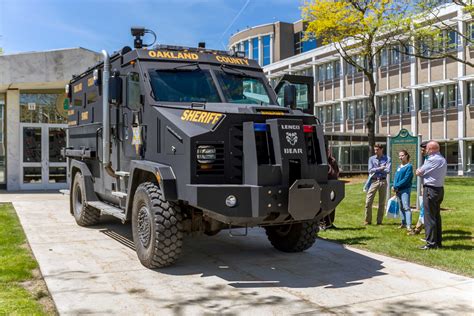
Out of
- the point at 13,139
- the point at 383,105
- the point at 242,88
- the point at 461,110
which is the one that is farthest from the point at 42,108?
the point at 383,105

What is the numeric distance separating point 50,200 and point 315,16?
17.8 meters

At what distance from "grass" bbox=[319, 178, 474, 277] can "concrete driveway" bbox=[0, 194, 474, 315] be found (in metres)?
0.36

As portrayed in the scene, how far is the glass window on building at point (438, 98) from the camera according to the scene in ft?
125

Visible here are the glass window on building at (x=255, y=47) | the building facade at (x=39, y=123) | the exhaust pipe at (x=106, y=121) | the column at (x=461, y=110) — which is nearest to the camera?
Result: the exhaust pipe at (x=106, y=121)

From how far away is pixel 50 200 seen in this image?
15.4m

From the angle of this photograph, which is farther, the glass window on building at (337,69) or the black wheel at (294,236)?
the glass window on building at (337,69)

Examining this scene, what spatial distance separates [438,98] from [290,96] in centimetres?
3391

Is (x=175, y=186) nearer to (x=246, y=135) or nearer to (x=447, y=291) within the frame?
(x=246, y=135)

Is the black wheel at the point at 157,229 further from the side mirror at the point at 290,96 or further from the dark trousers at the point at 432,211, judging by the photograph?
the dark trousers at the point at 432,211

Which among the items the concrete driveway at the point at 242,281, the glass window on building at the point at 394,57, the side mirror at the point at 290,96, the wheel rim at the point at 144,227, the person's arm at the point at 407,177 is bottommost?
the concrete driveway at the point at 242,281

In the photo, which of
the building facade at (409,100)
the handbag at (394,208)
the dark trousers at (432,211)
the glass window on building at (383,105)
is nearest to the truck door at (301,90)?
the dark trousers at (432,211)

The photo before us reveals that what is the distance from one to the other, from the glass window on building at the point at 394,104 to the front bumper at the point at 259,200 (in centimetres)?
3815

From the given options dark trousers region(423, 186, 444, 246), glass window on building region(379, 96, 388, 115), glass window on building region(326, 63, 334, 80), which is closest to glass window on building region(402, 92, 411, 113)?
glass window on building region(379, 96, 388, 115)

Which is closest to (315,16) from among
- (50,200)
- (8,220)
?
(50,200)
